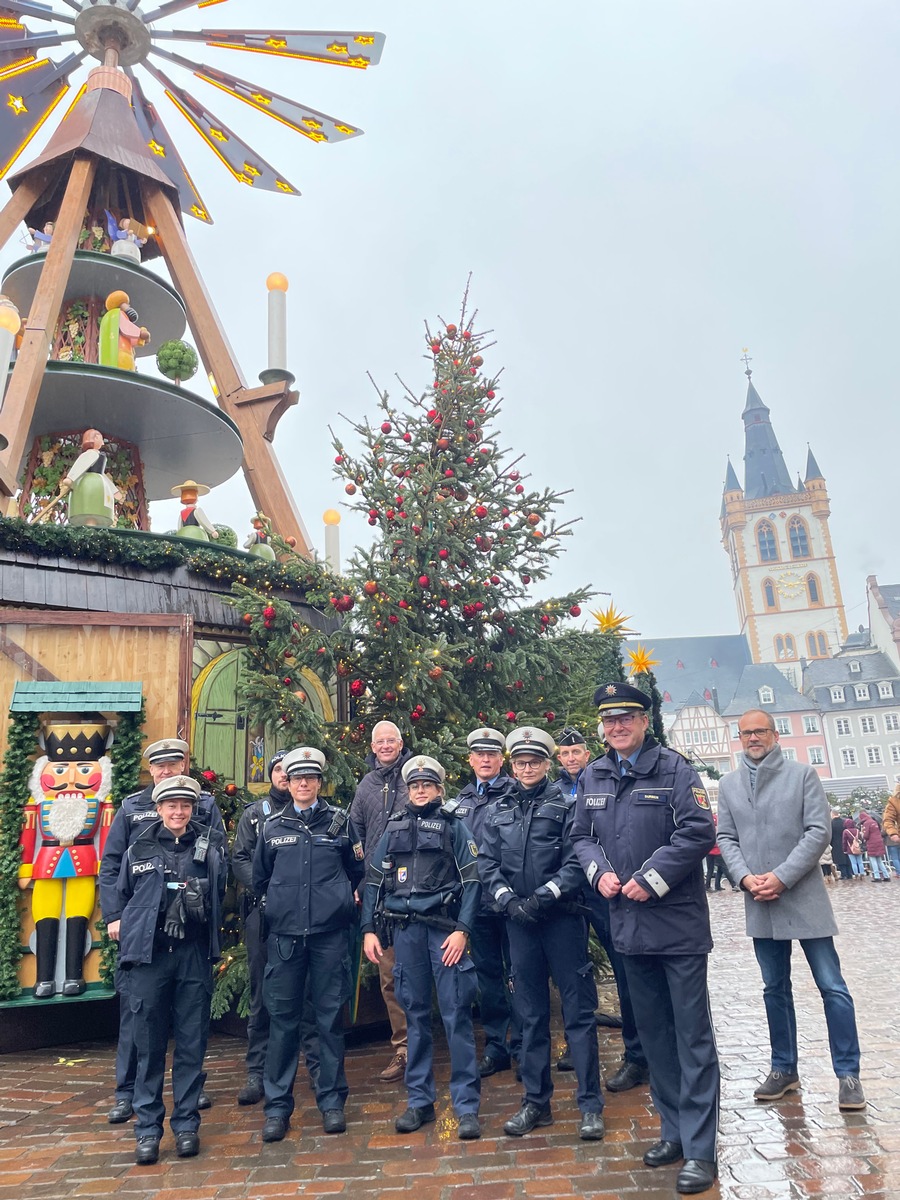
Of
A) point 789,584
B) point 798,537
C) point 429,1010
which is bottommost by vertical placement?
point 429,1010

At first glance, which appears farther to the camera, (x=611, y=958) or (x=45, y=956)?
(x=45, y=956)

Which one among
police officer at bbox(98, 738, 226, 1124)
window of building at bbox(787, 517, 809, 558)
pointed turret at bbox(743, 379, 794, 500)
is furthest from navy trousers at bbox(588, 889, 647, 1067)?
pointed turret at bbox(743, 379, 794, 500)

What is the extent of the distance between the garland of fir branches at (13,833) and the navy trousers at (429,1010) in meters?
3.32

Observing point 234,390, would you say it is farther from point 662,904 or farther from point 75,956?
point 662,904

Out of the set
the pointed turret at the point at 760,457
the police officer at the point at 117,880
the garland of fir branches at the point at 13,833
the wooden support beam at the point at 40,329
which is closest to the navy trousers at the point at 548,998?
the police officer at the point at 117,880

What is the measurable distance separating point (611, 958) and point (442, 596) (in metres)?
3.21

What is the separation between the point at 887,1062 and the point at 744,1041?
944mm

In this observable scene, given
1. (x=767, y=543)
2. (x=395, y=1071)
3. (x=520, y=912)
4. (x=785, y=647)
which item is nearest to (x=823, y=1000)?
(x=520, y=912)

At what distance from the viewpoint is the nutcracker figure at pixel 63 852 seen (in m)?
6.32

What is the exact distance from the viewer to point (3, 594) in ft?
23.4

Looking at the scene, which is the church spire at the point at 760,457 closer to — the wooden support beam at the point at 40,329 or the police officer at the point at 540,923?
the wooden support beam at the point at 40,329

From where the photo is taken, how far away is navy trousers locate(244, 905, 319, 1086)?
17.3 feet

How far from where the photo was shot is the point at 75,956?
250 inches

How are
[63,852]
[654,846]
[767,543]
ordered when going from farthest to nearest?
[767,543]
[63,852]
[654,846]
